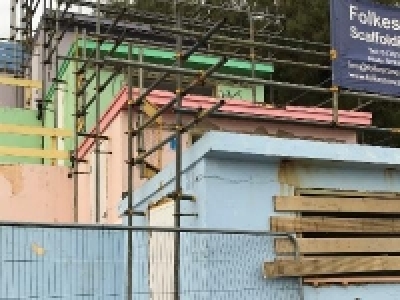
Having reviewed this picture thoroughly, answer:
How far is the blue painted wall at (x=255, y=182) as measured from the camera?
7.98m

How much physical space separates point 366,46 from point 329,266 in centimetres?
302

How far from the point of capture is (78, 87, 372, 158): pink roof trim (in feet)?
41.7

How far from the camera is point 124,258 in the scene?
23.9ft

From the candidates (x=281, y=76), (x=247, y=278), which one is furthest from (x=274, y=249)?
(x=281, y=76)

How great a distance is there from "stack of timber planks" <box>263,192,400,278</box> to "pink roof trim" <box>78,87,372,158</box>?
3845mm

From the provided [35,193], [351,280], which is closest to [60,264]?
[351,280]

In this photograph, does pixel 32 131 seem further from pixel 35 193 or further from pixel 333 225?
pixel 333 225

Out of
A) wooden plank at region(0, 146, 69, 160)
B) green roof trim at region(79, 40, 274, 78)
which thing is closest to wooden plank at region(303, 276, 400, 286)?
wooden plank at region(0, 146, 69, 160)

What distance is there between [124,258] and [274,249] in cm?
185

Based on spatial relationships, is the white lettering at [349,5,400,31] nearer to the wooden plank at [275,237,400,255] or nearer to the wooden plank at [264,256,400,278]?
the wooden plank at [275,237,400,255]

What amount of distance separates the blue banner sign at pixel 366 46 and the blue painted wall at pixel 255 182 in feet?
3.05

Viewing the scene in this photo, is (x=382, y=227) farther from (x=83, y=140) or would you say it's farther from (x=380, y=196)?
(x=83, y=140)

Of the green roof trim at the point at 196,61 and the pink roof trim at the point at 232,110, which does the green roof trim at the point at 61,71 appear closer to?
the green roof trim at the point at 196,61

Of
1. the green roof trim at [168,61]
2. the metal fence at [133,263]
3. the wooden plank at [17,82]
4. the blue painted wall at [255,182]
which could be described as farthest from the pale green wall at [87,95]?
the metal fence at [133,263]
